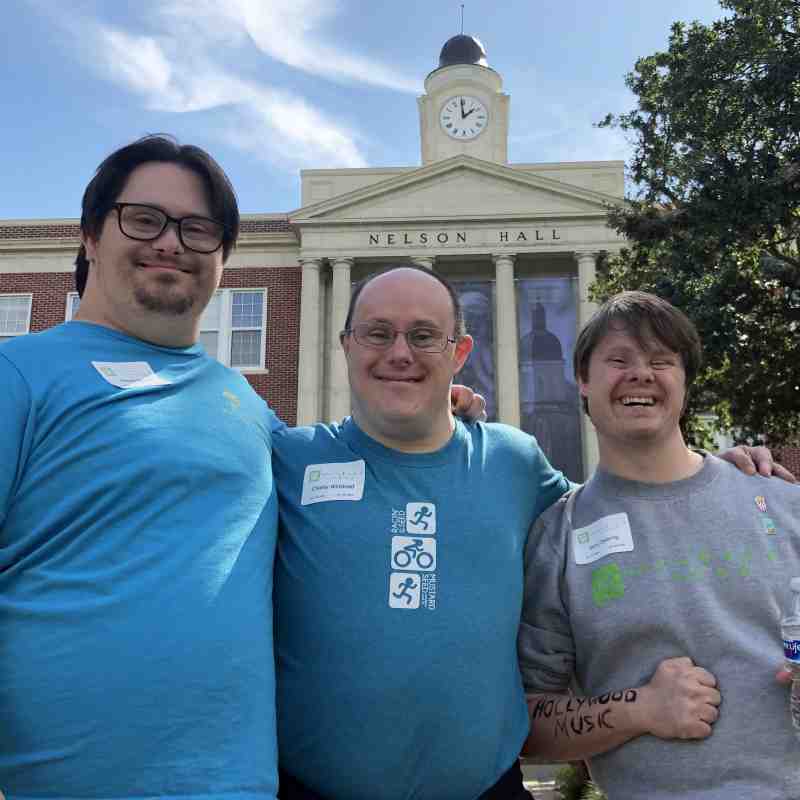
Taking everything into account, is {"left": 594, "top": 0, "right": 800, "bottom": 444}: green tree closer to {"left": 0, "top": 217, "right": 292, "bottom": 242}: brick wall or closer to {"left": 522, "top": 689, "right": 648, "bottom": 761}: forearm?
{"left": 522, "top": 689, "right": 648, "bottom": 761}: forearm

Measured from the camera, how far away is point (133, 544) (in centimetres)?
195

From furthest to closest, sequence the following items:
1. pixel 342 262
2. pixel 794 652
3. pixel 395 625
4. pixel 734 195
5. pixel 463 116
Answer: pixel 463 116 < pixel 342 262 < pixel 734 195 < pixel 395 625 < pixel 794 652

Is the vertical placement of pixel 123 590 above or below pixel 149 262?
below

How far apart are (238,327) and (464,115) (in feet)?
36.5

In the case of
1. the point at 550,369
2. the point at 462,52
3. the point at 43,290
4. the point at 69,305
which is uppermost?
the point at 462,52

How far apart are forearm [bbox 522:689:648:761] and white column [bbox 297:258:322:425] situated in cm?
1905

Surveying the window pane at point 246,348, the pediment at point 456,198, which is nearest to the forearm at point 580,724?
the window pane at point 246,348

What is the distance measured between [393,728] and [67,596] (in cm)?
97

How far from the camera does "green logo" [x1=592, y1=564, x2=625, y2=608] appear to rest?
2441 millimetres

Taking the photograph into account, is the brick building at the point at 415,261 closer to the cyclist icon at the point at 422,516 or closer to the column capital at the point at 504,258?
the column capital at the point at 504,258

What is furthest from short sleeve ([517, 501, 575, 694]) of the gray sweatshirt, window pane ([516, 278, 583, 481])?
window pane ([516, 278, 583, 481])

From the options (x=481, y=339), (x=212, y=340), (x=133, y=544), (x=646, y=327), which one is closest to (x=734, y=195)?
(x=646, y=327)

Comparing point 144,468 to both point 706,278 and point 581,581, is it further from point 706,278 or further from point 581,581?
point 706,278

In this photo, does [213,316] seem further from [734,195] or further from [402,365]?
[402,365]
